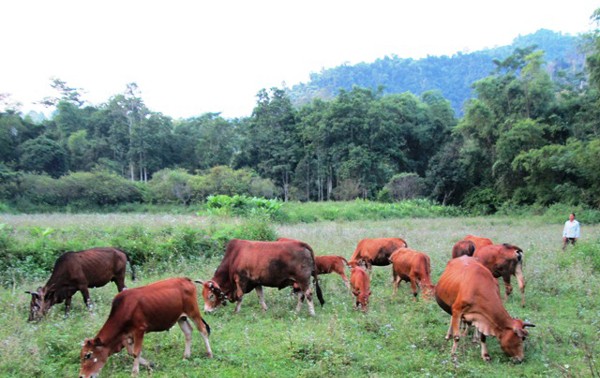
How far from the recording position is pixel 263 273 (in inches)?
391

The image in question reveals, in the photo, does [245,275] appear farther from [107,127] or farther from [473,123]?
[107,127]

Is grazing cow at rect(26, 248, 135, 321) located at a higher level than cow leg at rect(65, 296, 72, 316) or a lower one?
higher

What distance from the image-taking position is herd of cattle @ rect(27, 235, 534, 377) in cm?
681

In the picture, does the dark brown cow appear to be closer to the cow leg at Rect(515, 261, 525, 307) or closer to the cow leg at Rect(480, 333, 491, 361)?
the cow leg at Rect(515, 261, 525, 307)

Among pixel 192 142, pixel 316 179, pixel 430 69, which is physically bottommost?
pixel 316 179

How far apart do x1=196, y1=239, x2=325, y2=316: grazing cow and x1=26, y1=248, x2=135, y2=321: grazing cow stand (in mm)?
2345

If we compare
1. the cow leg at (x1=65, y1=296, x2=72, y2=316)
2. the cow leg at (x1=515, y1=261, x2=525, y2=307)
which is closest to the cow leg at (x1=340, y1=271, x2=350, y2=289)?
the cow leg at (x1=515, y1=261, x2=525, y2=307)

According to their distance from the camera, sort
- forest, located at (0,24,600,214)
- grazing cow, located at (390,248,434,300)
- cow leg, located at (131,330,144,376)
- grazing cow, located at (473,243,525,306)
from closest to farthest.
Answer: cow leg, located at (131,330,144,376), grazing cow, located at (473,243,525,306), grazing cow, located at (390,248,434,300), forest, located at (0,24,600,214)

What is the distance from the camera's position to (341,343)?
7.68 m

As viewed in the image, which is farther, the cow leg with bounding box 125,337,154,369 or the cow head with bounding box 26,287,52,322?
the cow head with bounding box 26,287,52,322

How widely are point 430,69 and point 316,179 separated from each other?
435 feet

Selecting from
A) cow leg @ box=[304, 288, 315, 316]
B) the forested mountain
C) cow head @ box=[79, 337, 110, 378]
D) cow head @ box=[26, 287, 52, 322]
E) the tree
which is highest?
the forested mountain

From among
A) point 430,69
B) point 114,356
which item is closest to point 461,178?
point 114,356

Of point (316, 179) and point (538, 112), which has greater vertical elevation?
point (538, 112)
